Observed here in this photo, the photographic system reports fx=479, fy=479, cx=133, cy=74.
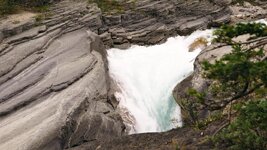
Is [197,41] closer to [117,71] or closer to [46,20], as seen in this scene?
[117,71]

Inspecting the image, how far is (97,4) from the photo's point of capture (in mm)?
38938

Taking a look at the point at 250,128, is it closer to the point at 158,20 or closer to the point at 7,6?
the point at 158,20

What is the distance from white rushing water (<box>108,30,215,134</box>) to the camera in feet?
86.4

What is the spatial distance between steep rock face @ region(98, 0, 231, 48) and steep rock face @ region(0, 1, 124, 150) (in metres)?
3.54

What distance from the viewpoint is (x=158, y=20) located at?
38.3 metres

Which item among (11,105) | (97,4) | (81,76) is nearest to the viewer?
(11,105)

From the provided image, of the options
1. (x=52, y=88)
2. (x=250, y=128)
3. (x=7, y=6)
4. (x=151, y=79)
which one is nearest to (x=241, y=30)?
(x=250, y=128)

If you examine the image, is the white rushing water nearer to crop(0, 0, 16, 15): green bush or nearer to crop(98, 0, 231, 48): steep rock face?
crop(98, 0, 231, 48): steep rock face

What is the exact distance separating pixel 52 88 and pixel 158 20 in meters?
15.9

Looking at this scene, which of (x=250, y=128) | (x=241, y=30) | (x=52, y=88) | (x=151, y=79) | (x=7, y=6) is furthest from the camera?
(x=7, y=6)

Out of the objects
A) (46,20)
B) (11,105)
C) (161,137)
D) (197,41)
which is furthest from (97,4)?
(161,137)

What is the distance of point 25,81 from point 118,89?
5.53 m

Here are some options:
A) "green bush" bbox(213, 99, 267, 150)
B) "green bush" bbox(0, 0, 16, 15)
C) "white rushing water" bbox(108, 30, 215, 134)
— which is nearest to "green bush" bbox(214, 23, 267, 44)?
"green bush" bbox(213, 99, 267, 150)

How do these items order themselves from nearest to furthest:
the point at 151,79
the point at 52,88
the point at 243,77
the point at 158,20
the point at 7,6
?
1. the point at 243,77
2. the point at 52,88
3. the point at 151,79
4. the point at 7,6
5. the point at 158,20
